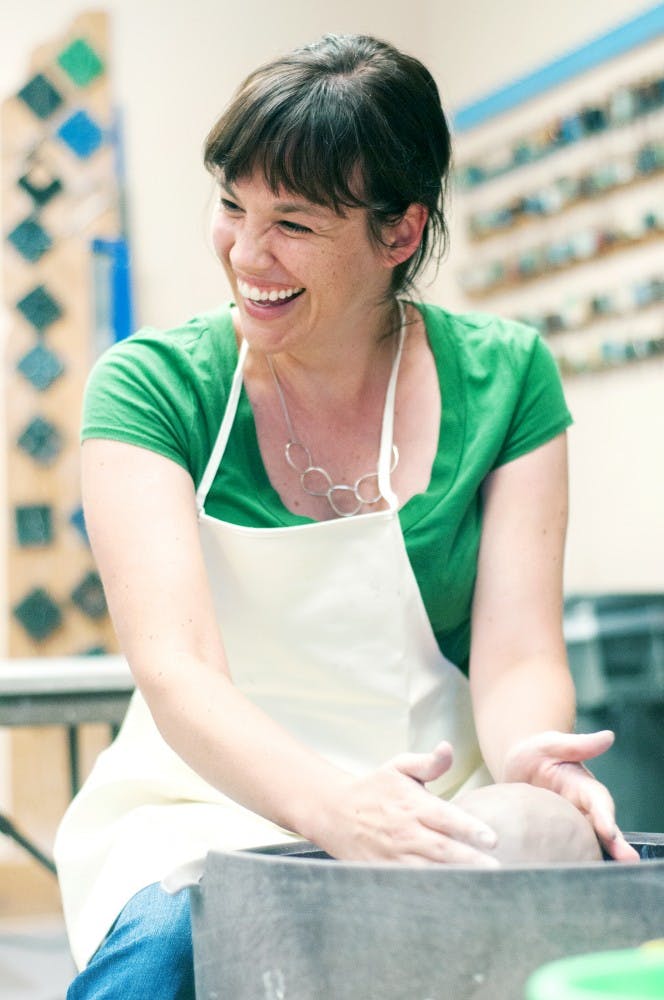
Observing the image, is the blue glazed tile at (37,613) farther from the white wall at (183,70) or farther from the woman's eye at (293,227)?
the woman's eye at (293,227)

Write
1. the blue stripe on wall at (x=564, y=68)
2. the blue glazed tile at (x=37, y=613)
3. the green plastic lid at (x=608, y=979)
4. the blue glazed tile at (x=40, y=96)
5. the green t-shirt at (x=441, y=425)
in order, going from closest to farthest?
the green plastic lid at (x=608, y=979) → the green t-shirt at (x=441, y=425) → the blue stripe on wall at (x=564, y=68) → the blue glazed tile at (x=37, y=613) → the blue glazed tile at (x=40, y=96)

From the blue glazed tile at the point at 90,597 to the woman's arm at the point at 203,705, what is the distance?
221 cm

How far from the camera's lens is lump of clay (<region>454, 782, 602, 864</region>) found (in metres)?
0.89

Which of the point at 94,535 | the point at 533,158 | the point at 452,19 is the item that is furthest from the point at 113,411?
the point at 452,19

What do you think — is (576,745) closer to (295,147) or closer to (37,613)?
(295,147)

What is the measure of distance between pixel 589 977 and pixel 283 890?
0.27 meters

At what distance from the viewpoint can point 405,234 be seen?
4.37 feet

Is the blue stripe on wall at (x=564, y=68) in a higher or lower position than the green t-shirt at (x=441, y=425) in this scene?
higher

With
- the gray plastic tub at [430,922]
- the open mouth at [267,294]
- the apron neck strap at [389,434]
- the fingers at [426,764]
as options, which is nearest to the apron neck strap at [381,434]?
the apron neck strap at [389,434]

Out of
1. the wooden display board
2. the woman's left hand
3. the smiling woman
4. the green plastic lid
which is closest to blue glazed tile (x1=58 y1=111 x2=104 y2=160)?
the wooden display board

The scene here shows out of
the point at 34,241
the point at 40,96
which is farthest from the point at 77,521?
the point at 40,96

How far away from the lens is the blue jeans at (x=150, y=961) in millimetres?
964

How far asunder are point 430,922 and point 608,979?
20cm

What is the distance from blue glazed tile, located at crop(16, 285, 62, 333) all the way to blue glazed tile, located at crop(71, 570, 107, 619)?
0.69 m
